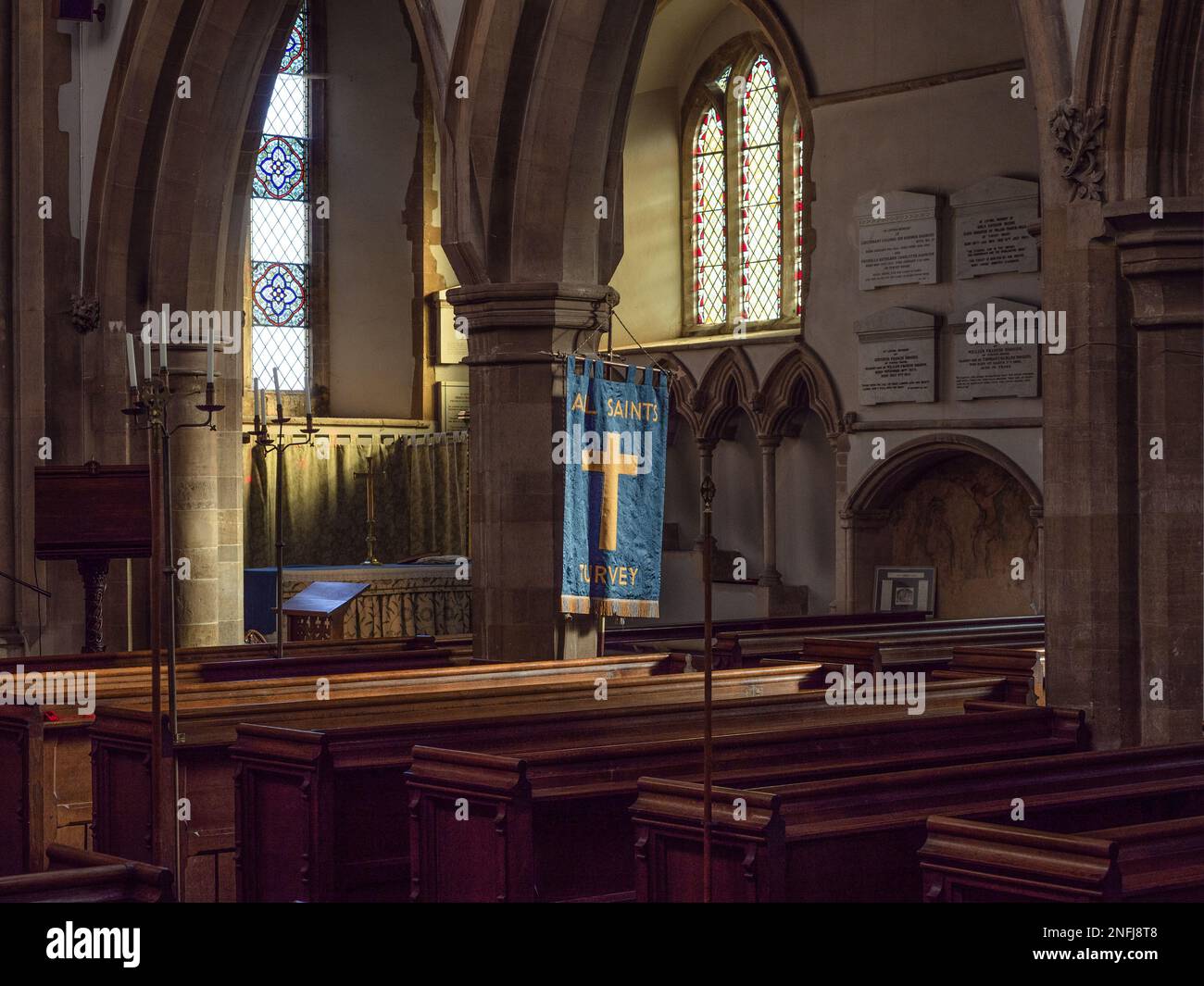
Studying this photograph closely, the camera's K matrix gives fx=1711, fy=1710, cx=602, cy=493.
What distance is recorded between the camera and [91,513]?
8.13 metres

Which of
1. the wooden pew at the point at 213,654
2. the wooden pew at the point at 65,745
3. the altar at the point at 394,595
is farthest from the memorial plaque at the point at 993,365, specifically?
the wooden pew at the point at 65,745

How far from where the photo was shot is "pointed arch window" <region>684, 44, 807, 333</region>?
14539mm

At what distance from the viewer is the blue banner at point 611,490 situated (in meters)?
7.34

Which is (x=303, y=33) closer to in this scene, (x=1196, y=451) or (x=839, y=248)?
(x=839, y=248)

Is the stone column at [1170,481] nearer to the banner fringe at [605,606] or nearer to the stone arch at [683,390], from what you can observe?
the banner fringe at [605,606]

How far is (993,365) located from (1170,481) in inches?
275

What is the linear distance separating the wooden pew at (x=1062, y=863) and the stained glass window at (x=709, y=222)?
39.1 feet

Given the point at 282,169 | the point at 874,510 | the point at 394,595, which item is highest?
the point at 282,169

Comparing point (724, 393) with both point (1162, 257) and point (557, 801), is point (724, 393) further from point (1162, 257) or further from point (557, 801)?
point (557, 801)

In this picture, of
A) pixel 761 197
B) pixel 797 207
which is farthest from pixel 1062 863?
pixel 761 197

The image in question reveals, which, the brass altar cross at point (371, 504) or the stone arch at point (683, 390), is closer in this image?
the stone arch at point (683, 390)

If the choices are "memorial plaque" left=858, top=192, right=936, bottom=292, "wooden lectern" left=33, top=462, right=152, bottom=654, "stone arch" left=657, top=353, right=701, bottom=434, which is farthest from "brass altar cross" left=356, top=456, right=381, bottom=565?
"wooden lectern" left=33, top=462, right=152, bottom=654

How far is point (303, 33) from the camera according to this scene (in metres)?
15.6
